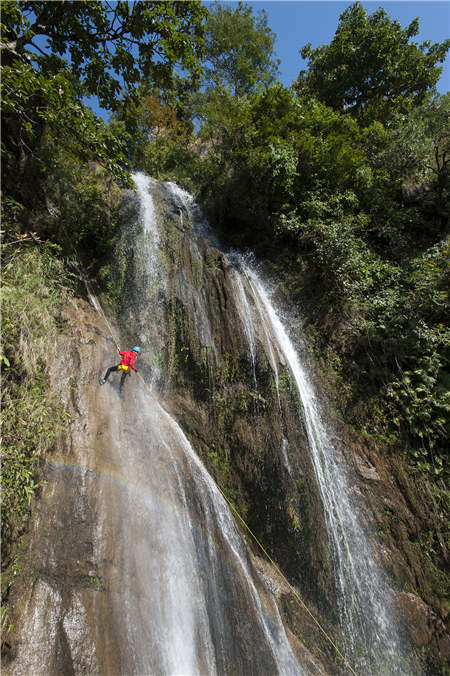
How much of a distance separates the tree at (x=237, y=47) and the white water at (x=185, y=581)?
20.7 metres

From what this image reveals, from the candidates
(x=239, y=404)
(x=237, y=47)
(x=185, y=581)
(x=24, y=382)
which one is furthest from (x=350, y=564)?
(x=237, y=47)

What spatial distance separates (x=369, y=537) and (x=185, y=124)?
20814 millimetres

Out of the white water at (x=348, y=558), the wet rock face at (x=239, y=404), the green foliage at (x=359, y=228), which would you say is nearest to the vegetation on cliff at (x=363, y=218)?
the green foliage at (x=359, y=228)

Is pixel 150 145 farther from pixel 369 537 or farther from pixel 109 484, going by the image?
pixel 369 537

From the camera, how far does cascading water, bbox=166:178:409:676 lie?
4301 mm

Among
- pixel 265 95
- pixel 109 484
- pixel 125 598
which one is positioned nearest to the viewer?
pixel 125 598

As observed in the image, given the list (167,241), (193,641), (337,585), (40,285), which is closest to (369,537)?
(337,585)

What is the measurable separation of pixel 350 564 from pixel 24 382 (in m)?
5.89

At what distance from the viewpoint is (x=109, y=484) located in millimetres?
4551

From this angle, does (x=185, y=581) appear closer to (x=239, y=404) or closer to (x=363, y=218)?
(x=239, y=404)

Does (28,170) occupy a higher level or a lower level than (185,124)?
lower

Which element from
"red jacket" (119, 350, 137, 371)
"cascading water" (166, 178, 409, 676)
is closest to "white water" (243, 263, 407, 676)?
"cascading water" (166, 178, 409, 676)

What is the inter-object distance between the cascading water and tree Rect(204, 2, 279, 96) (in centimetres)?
1934

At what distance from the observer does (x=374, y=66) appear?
538 inches
